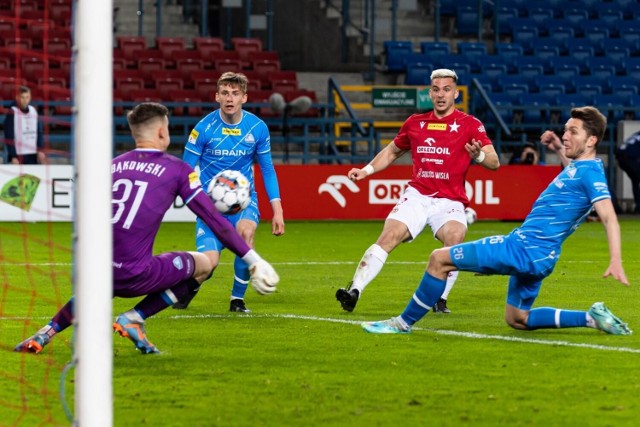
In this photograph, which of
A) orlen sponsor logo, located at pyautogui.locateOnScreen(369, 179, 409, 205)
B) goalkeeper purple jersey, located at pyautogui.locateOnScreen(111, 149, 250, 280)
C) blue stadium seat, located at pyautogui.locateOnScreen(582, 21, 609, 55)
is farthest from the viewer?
blue stadium seat, located at pyautogui.locateOnScreen(582, 21, 609, 55)

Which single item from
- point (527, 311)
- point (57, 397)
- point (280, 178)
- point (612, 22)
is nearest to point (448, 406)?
point (57, 397)

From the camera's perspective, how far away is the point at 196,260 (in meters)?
7.99

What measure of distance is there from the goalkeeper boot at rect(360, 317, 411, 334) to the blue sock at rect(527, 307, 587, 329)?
2.78 feet

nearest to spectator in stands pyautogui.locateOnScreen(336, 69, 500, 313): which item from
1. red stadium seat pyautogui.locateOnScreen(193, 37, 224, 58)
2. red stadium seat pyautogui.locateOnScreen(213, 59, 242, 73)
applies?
red stadium seat pyautogui.locateOnScreen(213, 59, 242, 73)

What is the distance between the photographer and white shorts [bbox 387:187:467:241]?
10.3m

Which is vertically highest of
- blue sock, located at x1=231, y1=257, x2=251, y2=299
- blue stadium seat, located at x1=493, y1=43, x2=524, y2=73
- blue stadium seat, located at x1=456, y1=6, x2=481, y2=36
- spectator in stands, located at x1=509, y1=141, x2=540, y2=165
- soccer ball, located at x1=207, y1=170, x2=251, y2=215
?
blue stadium seat, located at x1=456, y1=6, x2=481, y2=36

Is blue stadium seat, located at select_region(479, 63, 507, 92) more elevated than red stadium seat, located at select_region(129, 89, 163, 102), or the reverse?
blue stadium seat, located at select_region(479, 63, 507, 92)

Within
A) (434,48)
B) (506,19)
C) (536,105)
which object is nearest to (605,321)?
(536,105)

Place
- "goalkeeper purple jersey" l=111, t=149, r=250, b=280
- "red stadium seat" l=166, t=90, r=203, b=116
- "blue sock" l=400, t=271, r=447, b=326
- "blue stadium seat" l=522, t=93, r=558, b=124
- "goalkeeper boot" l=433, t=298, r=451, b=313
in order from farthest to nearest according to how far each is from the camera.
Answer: "blue stadium seat" l=522, t=93, r=558, b=124, "red stadium seat" l=166, t=90, r=203, b=116, "goalkeeper boot" l=433, t=298, r=451, b=313, "blue sock" l=400, t=271, r=447, b=326, "goalkeeper purple jersey" l=111, t=149, r=250, b=280

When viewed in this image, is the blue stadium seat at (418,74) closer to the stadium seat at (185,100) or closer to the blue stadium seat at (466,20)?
the blue stadium seat at (466,20)

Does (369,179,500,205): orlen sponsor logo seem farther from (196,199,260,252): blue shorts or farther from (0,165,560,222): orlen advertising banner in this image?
(196,199,260,252): blue shorts

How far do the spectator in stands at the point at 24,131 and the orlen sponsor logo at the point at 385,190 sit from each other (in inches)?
216

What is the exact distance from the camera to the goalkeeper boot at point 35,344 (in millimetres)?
7930

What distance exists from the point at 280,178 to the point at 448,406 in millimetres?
15585
